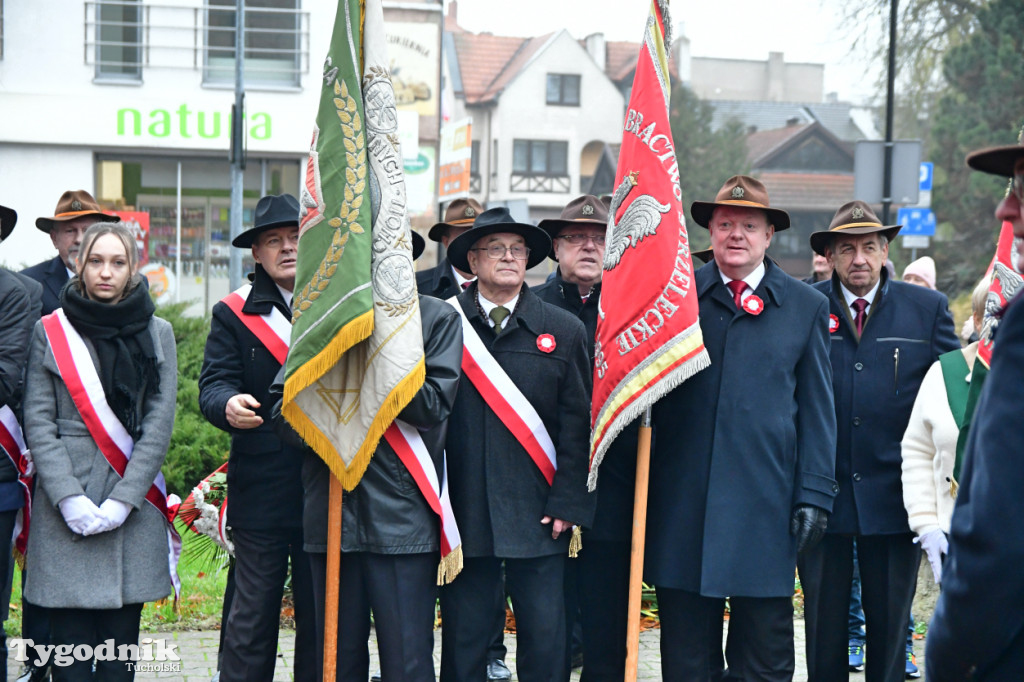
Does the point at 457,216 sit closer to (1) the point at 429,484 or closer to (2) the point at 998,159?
(1) the point at 429,484

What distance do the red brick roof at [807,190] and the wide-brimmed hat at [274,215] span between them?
52.8 meters

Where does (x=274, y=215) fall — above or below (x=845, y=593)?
above

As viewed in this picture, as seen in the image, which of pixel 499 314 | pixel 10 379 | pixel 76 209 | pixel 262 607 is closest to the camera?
pixel 10 379

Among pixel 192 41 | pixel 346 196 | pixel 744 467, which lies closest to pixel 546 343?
pixel 744 467

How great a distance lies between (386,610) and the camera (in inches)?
177

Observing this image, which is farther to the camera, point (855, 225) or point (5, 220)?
point (855, 225)

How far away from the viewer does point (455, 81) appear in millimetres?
56500

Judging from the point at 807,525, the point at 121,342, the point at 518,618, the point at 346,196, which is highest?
the point at 346,196

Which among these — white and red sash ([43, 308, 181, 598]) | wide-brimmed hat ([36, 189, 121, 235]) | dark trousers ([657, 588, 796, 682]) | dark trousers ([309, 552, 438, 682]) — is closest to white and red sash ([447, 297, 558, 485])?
dark trousers ([309, 552, 438, 682])

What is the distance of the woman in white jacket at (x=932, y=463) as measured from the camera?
15.8 ft

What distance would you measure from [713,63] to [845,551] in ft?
257

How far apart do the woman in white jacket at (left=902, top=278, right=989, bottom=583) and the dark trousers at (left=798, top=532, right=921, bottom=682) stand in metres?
0.31

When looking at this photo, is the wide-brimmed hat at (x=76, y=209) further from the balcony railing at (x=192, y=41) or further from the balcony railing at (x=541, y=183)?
the balcony railing at (x=541, y=183)

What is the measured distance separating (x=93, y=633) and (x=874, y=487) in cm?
360
